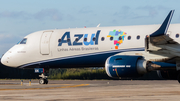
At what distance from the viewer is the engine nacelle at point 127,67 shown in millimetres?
17297

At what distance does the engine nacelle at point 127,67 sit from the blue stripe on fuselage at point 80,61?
2327 millimetres

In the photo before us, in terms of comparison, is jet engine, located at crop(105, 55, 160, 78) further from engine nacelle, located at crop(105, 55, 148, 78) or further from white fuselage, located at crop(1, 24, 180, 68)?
white fuselage, located at crop(1, 24, 180, 68)

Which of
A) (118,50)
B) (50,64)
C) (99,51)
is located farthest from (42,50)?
(118,50)

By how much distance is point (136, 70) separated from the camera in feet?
56.9

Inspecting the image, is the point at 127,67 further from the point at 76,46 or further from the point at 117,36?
the point at 76,46

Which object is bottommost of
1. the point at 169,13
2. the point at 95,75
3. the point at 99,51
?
the point at 95,75

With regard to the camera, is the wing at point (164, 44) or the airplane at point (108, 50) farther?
the airplane at point (108, 50)

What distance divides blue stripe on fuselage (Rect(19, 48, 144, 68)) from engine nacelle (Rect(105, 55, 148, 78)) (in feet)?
7.64

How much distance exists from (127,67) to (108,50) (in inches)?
150

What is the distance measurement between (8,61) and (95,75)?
14.9 m

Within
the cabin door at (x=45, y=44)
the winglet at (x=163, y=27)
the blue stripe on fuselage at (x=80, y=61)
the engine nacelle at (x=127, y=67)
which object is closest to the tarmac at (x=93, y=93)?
the engine nacelle at (x=127, y=67)

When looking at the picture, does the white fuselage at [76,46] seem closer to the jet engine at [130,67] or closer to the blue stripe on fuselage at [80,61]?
the blue stripe on fuselage at [80,61]

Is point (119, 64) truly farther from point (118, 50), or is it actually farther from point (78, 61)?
point (78, 61)

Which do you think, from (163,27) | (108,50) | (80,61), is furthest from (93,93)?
(80,61)
